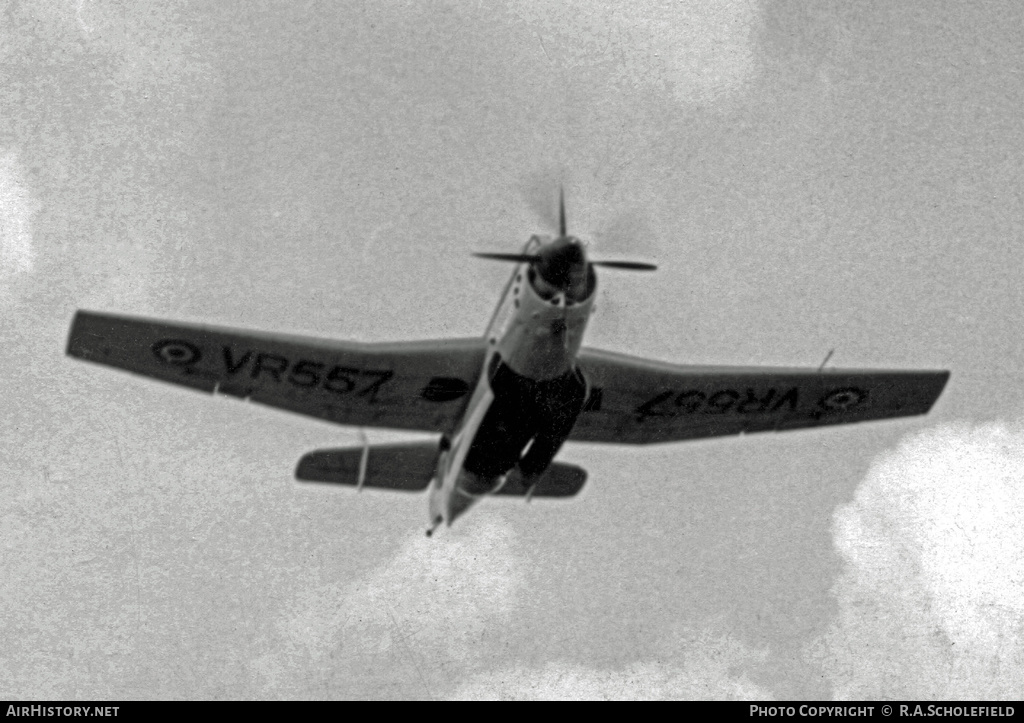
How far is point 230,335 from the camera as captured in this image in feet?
70.8

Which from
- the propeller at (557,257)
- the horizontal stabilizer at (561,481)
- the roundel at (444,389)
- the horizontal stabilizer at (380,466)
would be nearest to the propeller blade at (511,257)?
the propeller at (557,257)

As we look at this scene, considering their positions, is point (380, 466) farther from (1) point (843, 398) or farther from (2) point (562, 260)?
(1) point (843, 398)

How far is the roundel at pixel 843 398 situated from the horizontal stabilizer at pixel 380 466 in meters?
8.41

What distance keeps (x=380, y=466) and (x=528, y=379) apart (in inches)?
205

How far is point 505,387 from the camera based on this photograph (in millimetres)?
20891

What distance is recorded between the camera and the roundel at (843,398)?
25.9 metres

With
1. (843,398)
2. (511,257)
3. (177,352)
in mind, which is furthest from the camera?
(843,398)

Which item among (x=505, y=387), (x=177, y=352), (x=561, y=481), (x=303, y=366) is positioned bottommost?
(x=561, y=481)

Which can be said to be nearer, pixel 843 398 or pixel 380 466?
pixel 380 466

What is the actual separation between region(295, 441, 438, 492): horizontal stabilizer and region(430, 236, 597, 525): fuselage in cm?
105

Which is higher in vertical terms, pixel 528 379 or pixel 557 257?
pixel 557 257

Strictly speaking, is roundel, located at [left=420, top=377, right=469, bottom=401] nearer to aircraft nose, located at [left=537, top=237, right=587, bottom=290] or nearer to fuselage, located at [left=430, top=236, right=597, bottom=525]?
fuselage, located at [left=430, top=236, right=597, bottom=525]

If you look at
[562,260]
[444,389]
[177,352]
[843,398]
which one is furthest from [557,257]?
[843,398]
